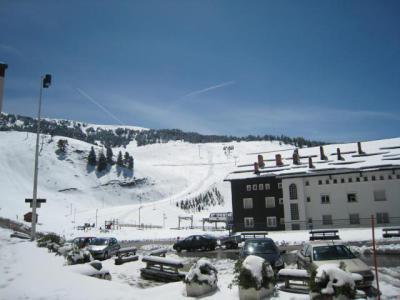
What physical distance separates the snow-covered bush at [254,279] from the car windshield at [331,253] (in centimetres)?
410

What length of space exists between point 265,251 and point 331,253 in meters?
3.85

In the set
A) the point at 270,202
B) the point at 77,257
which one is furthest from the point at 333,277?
the point at 270,202

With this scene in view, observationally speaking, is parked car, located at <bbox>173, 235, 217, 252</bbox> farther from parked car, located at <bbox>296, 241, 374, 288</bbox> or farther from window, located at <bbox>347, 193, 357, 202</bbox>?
window, located at <bbox>347, 193, 357, 202</bbox>

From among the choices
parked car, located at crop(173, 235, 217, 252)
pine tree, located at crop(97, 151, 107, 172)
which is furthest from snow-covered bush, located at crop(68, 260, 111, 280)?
pine tree, located at crop(97, 151, 107, 172)

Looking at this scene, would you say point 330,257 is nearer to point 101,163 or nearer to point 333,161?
point 333,161

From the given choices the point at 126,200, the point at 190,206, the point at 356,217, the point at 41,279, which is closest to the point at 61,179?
the point at 126,200

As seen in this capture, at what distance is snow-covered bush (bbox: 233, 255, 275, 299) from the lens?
10016mm

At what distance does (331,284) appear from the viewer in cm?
847

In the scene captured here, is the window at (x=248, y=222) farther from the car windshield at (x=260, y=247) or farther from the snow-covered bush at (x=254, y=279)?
the snow-covered bush at (x=254, y=279)

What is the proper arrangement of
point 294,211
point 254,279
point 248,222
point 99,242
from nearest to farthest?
point 254,279 → point 99,242 → point 294,211 → point 248,222

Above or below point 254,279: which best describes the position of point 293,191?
above

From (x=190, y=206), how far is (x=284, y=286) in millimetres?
122412

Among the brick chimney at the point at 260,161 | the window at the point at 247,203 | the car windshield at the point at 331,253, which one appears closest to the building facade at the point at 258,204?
the window at the point at 247,203

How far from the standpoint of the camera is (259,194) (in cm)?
5784
